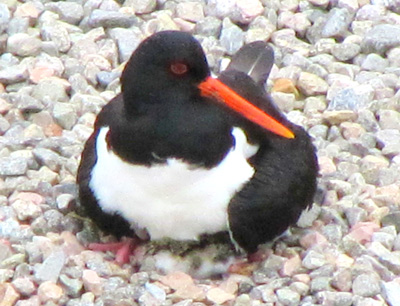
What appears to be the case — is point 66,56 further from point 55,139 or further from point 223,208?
point 223,208

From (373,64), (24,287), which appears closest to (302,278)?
(24,287)

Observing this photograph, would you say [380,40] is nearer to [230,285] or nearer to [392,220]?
[392,220]

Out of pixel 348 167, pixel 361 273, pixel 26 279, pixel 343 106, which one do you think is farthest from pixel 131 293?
pixel 343 106

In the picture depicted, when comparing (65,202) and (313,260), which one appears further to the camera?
(65,202)

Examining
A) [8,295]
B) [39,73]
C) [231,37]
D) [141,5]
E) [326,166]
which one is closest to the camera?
[8,295]

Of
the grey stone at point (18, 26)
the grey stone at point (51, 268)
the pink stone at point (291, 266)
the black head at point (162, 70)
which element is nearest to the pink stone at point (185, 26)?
the grey stone at point (18, 26)

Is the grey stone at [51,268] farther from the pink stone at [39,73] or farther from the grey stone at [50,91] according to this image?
the pink stone at [39,73]
